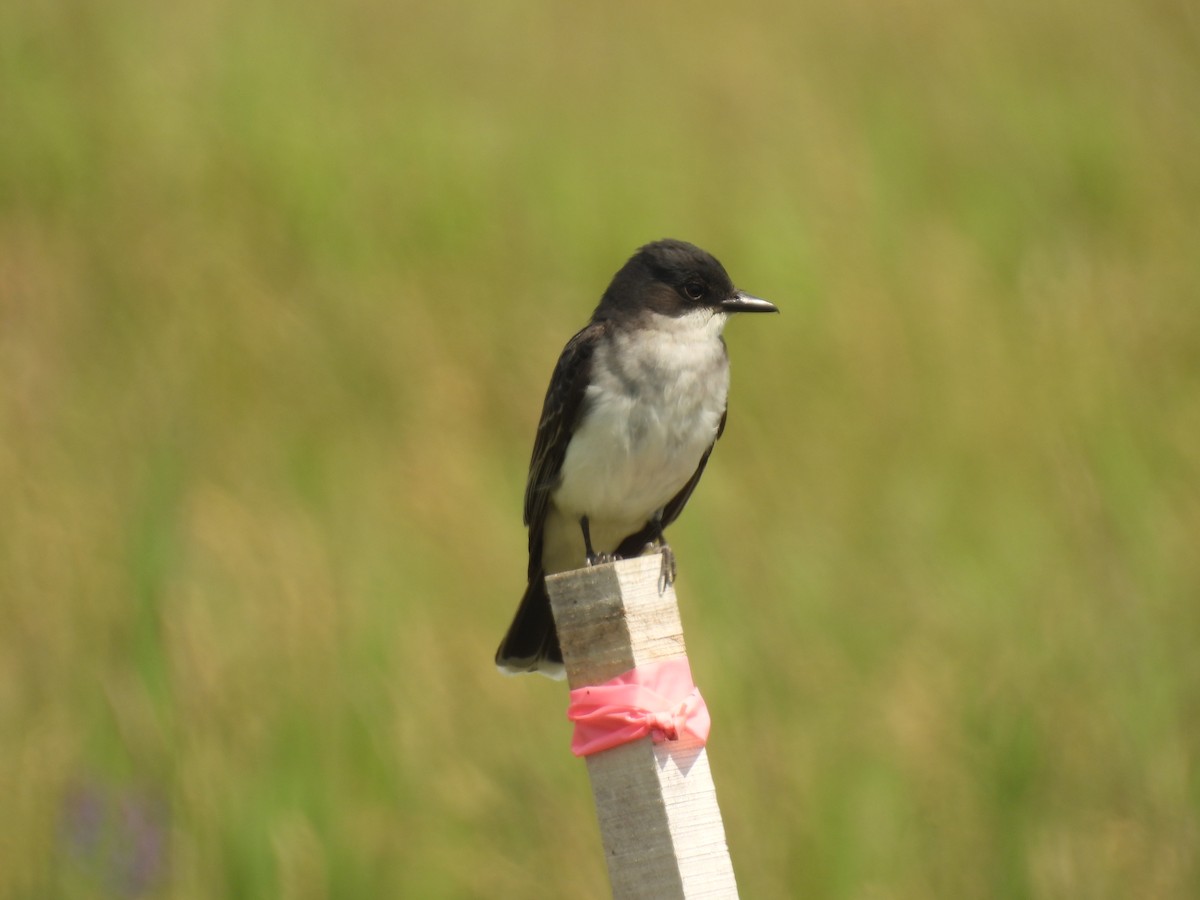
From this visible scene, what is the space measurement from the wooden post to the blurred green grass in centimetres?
228

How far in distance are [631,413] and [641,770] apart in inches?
76.1

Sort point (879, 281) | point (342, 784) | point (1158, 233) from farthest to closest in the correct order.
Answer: point (1158, 233)
point (879, 281)
point (342, 784)

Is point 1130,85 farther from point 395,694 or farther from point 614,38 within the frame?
point 395,694

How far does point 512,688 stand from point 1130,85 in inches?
213

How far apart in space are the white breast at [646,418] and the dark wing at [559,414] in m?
0.04

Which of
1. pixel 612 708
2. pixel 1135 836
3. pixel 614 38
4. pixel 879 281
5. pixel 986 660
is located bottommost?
pixel 1135 836

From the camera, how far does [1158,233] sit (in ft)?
26.9

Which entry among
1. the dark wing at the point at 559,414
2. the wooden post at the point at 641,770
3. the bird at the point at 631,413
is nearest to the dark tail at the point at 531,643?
the bird at the point at 631,413

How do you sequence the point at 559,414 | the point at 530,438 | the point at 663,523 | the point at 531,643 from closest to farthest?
the point at 531,643
the point at 559,414
the point at 663,523
the point at 530,438

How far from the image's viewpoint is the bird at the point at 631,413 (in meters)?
4.28

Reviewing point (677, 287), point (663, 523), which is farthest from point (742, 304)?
point (663, 523)

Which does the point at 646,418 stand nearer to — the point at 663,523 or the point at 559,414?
the point at 559,414

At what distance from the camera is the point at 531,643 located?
4.22m

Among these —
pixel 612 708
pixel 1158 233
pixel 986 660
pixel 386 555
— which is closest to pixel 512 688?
pixel 386 555
